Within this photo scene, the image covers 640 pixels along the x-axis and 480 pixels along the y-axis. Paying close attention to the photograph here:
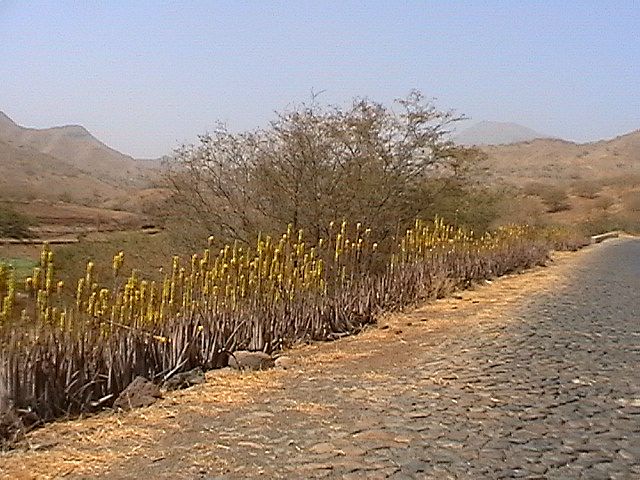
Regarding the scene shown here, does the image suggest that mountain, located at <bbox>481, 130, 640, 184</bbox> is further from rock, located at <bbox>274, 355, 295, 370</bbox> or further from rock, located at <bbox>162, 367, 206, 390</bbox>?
rock, located at <bbox>162, 367, 206, 390</bbox>

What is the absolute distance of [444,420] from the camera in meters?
7.16

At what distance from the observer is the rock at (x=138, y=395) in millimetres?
7711

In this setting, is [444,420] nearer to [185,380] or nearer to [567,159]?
[185,380]

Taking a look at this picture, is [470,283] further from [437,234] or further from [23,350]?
[23,350]

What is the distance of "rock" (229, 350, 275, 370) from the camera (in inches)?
374

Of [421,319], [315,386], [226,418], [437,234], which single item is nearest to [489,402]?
[315,386]

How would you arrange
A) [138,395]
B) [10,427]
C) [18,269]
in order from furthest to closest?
[18,269] < [138,395] < [10,427]

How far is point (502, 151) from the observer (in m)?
182

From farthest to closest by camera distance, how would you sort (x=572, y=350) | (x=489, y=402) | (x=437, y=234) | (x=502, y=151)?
1. (x=502, y=151)
2. (x=437, y=234)
3. (x=572, y=350)
4. (x=489, y=402)

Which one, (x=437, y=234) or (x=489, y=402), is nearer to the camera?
(x=489, y=402)

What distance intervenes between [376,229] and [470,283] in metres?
2.61

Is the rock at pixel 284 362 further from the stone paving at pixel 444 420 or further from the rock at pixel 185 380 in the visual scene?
the rock at pixel 185 380

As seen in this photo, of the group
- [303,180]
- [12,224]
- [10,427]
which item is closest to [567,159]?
[12,224]

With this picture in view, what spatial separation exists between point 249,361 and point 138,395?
1.93 m
